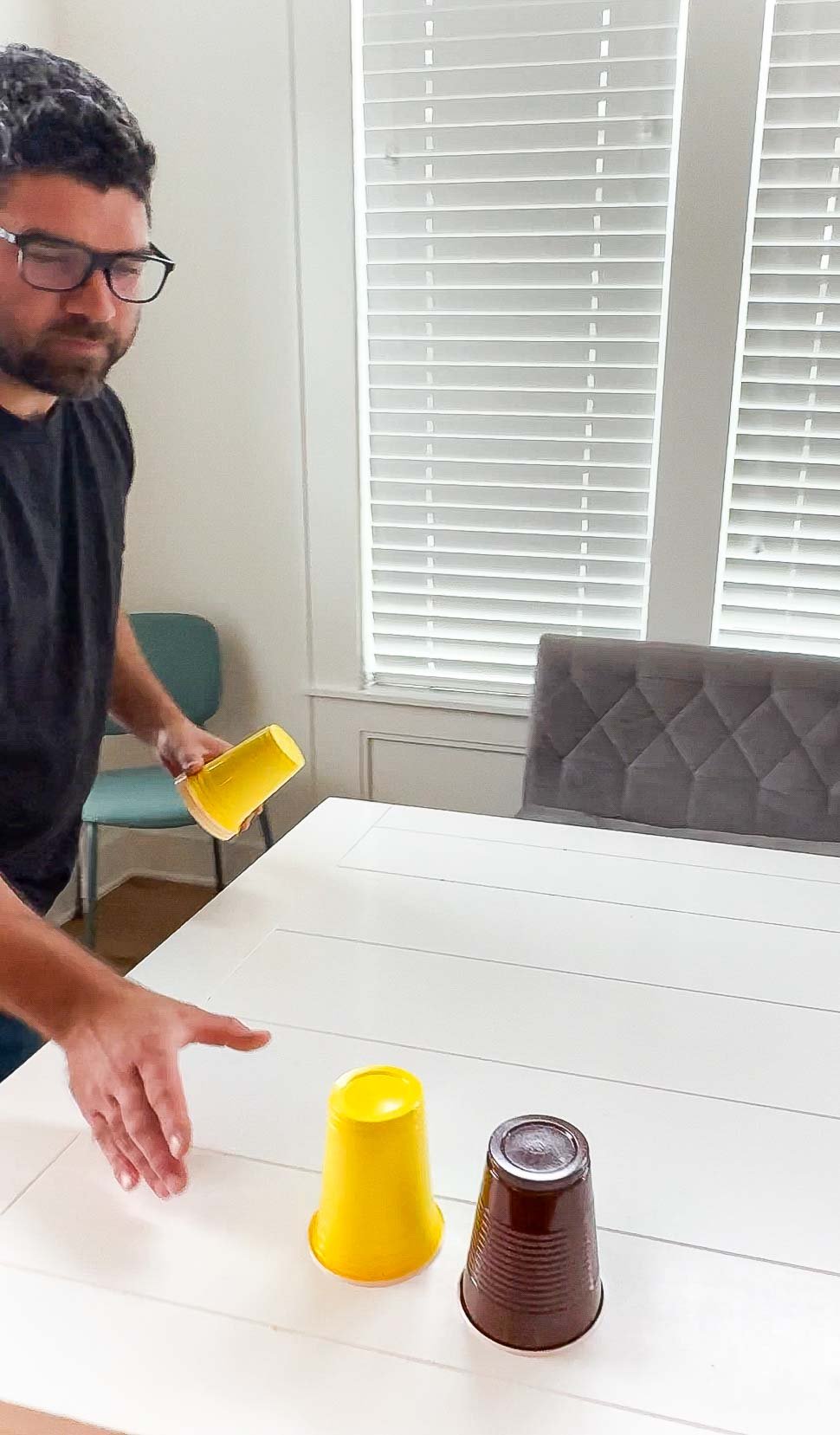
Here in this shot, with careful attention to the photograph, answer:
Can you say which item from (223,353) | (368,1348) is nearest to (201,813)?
(368,1348)

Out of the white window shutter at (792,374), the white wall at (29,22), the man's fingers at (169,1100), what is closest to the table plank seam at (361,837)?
the man's fingers at (169,1100)

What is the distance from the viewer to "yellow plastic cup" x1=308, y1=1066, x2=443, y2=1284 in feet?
2.80

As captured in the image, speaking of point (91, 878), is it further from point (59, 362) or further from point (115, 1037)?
point (115, 1037)

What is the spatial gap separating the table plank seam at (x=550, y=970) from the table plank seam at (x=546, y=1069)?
0.13 m

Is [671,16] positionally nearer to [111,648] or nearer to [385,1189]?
[111,648]

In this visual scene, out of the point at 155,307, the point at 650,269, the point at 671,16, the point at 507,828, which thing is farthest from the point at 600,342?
the point at 507,828

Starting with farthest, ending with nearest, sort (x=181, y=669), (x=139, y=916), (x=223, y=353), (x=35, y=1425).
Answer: (x=139, y=916) < (x=181, y=669) < (x=223, y=353) < (x=35, y=1425)

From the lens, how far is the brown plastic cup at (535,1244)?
790 millimetres

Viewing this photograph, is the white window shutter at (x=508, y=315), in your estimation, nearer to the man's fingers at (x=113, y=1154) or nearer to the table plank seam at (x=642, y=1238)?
the table plank seam at (x=642, y=1238)

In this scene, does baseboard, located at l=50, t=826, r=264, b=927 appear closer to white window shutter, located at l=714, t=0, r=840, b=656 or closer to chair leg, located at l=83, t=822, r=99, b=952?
chair leg, located at l=83, t=822, r=99, b=952

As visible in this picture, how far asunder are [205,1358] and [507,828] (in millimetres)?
981

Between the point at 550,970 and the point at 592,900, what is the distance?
0.64ft

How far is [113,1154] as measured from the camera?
880 mm

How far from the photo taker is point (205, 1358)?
0.80m
